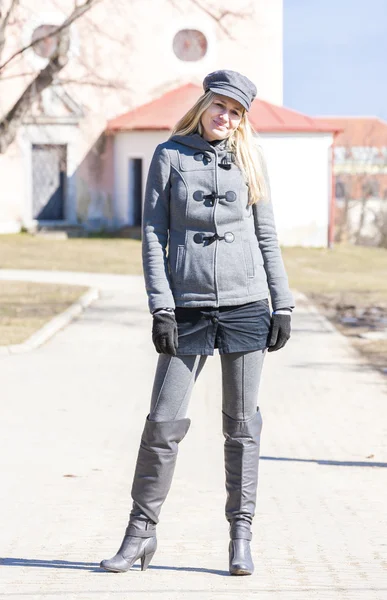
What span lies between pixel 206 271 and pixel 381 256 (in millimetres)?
28592

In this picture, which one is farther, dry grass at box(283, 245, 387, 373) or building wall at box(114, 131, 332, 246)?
building wall at box(114, 131, 332, 246)

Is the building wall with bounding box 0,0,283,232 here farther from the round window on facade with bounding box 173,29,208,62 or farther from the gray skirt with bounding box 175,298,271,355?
the gray skirt with bounding box 175,298,271,355

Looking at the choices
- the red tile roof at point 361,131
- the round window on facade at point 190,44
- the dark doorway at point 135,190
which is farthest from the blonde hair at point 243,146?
the red tile roof at point 361,131

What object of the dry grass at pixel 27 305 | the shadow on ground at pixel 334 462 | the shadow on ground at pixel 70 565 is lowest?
the dry grass at pixel 27 305

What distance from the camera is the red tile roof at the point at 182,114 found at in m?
33.6

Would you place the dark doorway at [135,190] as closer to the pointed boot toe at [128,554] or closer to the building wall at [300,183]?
the building wall at [300,183]

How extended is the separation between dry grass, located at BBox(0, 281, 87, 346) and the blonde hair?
27.1ft

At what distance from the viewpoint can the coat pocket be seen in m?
4.83

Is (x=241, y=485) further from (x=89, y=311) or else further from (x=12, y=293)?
(x=12, y=293)

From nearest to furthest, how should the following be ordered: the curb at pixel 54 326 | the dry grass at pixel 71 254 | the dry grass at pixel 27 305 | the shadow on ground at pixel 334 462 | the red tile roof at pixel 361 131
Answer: the shadow on ground at pixel 334 462 < the curb at pixel 54 326 < the dry grass at pixel 27 305 < the dry grass at pixel 71 254 < the red tile roof at pixel 361 131

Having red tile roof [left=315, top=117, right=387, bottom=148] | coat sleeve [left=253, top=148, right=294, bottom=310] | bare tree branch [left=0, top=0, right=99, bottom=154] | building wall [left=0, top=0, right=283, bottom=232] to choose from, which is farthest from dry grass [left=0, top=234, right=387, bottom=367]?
red tile roof [left=315, top=117, right=387, bottom=148]

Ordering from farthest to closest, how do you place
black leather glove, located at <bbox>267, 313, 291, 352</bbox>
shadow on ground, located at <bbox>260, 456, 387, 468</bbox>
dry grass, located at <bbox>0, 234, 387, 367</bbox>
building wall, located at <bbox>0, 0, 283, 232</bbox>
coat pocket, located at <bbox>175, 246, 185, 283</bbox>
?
1. building wall, located at <bbox>0, 0, 283, 232</bbox>
2. dry grass, located at <bbox>0, 234, 387, 367</bbox>
3. shadow on ground, located at <bbox>260, 456, 387, 468</bbox>
4. black leather glove, located at <bbox>267, 313, 291, 352</bbox>
5. coat pocket, located at <bbox>175, 246, 185, 283</bbox>

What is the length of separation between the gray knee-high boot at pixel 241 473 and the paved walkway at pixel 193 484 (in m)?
0.19

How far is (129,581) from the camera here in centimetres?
474
